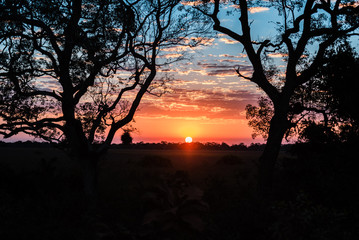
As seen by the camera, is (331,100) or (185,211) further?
(331,100)

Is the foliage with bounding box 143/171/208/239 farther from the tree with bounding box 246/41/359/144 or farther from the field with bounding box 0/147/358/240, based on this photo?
the tree with bounding box 246/41/359/144

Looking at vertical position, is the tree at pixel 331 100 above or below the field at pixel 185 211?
above

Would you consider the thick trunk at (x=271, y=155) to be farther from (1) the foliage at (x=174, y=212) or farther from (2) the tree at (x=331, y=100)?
(1) the foliage at (x=174, y=212)

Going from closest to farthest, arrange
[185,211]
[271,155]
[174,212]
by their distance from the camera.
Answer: [174,212]
[185,211]
[271,155]

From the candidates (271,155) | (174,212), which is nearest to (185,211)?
(174,212)

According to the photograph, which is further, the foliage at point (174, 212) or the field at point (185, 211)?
the foliage at point (174, 212)

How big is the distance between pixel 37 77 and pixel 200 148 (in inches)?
3631

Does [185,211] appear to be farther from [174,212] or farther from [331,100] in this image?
[331,100]

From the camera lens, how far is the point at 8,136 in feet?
54.8

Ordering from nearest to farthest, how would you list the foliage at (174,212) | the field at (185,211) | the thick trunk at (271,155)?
the field at (185,211) < the foliage at (174,212) < the thick trunk at (271,155)

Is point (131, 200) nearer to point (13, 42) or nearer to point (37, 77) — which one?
Result: point (37, 77)

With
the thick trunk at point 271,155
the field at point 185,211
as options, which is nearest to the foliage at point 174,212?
the field at point 185,211

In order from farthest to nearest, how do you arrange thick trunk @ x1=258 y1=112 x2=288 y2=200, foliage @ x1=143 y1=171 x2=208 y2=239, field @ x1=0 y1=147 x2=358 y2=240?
1. thick trunk @ x1=258 y1=112 x2=288 y2=200
2. foliage @ x1=143 y1=171 x2=208 y2=239
3. field @ x1=0 y1=147 x2=358 y2=240

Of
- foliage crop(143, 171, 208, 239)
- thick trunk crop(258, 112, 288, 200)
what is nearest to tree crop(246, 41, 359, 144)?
thick trunk crop(258, 112, 288, 200)
